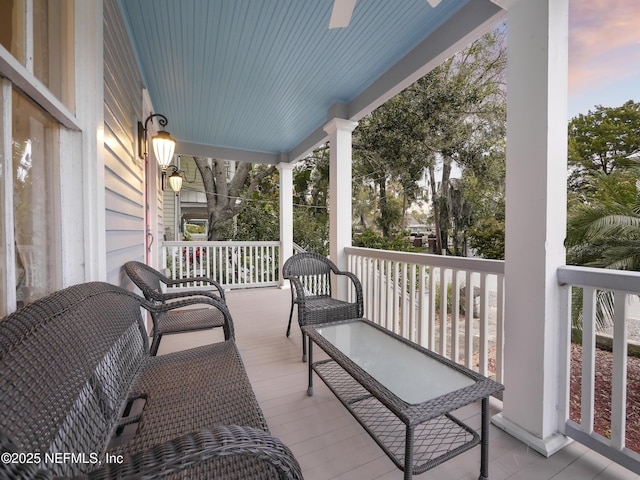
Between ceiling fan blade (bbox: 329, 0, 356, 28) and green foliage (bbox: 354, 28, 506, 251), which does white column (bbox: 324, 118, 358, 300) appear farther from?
green foliage (bbox: 354, 28, 506, 251)

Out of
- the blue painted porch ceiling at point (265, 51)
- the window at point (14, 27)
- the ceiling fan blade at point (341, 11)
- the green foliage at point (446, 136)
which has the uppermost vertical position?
the green foliage at point (446, 136)

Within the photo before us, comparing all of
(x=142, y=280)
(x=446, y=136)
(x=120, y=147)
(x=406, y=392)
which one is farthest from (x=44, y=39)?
(x=446, y=136)

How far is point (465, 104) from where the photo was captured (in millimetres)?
6535

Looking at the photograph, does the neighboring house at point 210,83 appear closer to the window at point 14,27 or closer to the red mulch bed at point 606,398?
Answer: the window at point 14,27

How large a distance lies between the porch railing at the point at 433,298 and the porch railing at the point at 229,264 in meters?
2.78

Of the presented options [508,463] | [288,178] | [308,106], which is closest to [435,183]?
[288,178]

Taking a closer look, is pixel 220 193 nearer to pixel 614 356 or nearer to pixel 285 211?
pixel 285 211

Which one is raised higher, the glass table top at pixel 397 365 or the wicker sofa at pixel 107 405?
the wicker sofa at pixel 107 405

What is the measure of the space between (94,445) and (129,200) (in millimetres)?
1890

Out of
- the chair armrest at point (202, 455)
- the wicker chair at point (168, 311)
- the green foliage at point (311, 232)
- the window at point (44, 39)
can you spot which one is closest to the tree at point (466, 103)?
the green foliage at point (311, 232)

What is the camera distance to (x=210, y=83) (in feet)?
10.5

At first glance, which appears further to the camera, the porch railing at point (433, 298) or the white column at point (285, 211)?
the white column at point (285, 211)

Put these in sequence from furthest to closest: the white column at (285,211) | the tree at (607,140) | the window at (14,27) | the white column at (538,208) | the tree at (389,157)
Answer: the tree at (607,140) → the tree at (389,157) → the white column at (285,211) → the white column at (538,208) → the window at (14,27)

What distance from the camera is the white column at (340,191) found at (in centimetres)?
356
